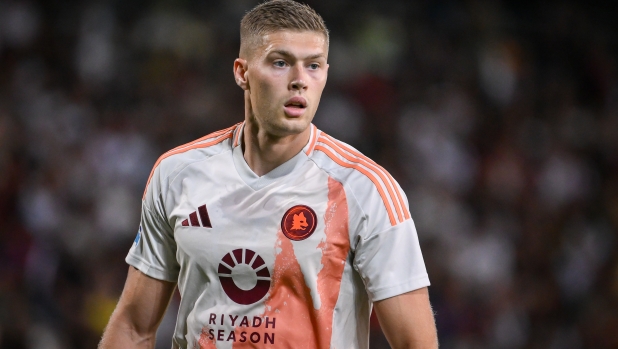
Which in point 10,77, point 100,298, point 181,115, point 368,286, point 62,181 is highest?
point 10,77

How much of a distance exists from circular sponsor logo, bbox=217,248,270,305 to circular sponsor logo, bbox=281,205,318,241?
0.41 ft

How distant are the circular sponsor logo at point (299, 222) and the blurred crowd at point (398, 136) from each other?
4.01 meters

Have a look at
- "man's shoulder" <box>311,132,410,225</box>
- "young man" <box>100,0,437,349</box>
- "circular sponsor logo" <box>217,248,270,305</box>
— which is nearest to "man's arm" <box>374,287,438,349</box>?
"young man" <box>100,0,437,349</box>

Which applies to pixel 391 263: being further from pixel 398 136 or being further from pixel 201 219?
pixel 398 136

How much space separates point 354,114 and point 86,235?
9.61ft

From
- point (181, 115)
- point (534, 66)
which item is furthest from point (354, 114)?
point (534, 66)

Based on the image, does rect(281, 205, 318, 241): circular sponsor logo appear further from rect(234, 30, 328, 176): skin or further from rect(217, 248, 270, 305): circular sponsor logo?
rect(234, 30, 328, 176): skin

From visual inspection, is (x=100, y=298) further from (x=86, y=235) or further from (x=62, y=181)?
(x=62, y=181)

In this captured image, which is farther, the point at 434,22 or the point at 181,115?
the point at 434,22

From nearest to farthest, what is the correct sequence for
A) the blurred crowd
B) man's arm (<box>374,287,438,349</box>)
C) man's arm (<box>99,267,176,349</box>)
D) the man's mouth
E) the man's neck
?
man's arm (<box>374,287,438,349</box>)
the man's mouth
the man's neck
man's arm (<box>99,267,176,349</box>)
the blurred crowd

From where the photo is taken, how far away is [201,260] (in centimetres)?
256

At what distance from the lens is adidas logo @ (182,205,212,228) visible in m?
2.57

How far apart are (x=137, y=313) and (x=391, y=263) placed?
35.9 inches

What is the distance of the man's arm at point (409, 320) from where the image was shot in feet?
7.82
